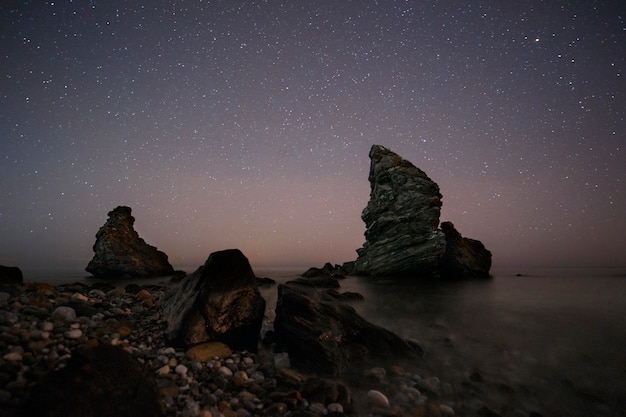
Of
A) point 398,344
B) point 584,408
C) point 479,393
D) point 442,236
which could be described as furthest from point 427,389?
point 442,236

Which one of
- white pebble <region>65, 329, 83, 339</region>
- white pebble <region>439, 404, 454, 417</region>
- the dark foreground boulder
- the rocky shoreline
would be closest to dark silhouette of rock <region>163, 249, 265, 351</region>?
the rocky shoreline

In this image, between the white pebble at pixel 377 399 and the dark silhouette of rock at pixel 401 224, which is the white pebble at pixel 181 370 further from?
the dark silhouette of rock at pixel 401 224

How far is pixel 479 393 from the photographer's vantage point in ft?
17.8

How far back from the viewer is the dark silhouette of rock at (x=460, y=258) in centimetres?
4222

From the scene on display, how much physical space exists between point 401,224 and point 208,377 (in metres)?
38.8

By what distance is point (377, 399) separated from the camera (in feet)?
15.7

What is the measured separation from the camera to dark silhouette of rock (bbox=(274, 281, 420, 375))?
6246 millimetres

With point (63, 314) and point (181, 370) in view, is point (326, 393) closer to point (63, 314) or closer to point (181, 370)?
point (181, 370)

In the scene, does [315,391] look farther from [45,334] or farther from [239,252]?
[45,334]

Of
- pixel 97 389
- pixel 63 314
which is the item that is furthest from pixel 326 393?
pixel 63 314

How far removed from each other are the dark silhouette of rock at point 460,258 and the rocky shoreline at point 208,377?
4121 centimetres

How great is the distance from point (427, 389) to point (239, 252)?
210 inches

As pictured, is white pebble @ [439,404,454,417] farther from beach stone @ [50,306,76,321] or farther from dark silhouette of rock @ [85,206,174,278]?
dark silhouette of rock @ [85,206,174,278]

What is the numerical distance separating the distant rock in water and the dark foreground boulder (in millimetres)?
38548
